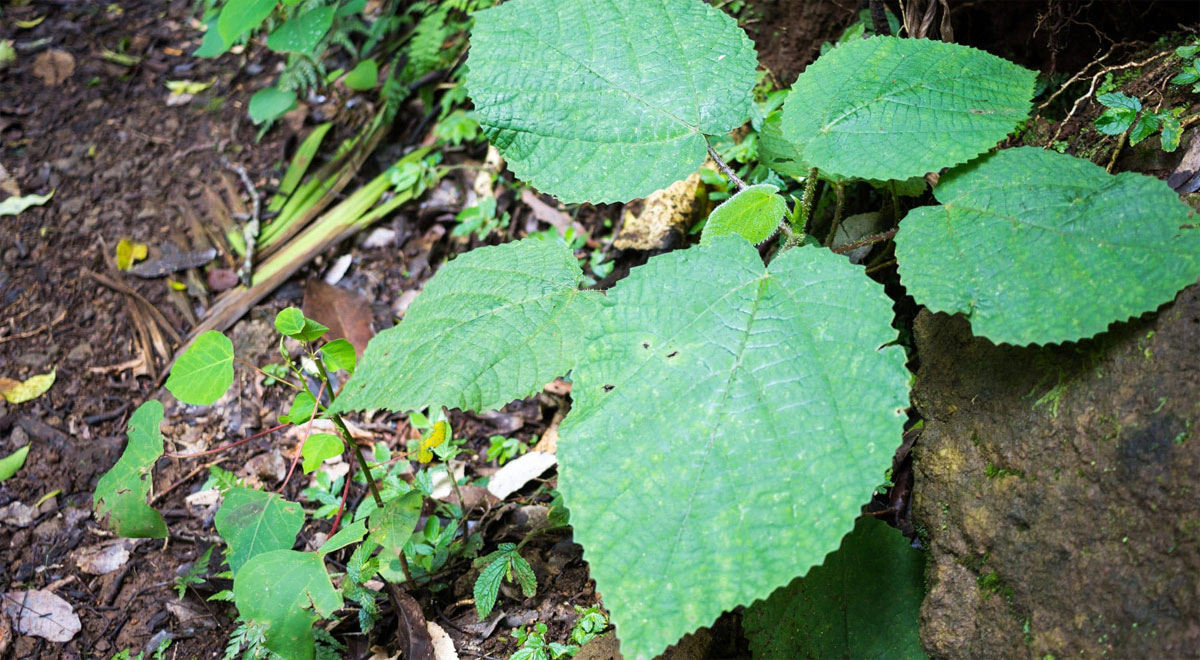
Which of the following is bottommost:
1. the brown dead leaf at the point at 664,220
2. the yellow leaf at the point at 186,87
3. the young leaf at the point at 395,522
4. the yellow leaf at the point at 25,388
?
the yellow leaf at the point at 25,388

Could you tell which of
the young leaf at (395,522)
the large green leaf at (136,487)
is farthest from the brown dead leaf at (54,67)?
the young leaf at (395,522)

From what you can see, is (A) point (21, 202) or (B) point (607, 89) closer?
(B) point (607, 89)

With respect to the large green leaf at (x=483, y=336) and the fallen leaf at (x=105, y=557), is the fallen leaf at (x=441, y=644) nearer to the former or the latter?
the large green leaf at (x=483, y=336)

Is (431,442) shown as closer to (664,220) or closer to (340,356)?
(340,356)

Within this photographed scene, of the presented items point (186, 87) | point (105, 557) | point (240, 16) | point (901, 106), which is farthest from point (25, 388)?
point (901, 106)

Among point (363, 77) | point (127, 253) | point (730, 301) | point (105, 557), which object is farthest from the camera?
point (363, 77)

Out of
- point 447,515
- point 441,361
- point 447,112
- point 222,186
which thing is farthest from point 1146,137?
point 222,186
